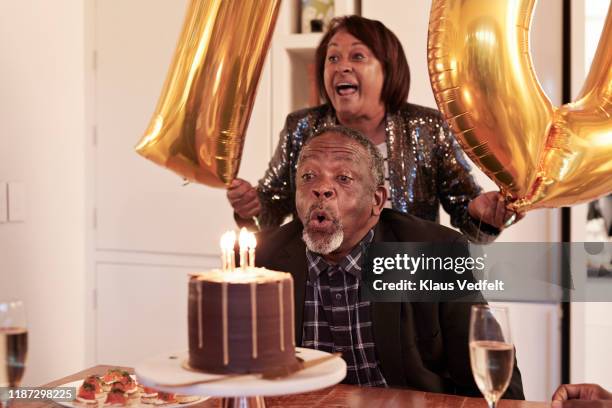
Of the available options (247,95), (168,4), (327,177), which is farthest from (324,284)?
(168,4)

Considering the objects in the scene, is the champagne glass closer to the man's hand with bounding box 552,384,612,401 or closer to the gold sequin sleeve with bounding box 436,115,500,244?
the man's hand with bounding box 552,384,612,401

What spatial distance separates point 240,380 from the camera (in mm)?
793

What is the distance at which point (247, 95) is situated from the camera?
1146 mm

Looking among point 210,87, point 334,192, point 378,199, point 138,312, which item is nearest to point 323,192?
point 334,192

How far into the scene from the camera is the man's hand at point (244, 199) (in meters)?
1.67

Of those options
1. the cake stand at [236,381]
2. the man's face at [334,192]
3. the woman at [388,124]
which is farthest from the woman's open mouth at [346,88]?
the cake stand at [236,381]

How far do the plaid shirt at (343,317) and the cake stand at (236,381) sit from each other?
0.53 meters

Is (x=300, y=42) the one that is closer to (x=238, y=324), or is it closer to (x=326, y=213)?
(x=326, y=213)

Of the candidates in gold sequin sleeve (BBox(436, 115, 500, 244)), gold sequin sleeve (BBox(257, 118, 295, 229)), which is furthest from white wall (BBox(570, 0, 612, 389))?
gold sequin sleeve (BBox(257, 118, 295, 229))

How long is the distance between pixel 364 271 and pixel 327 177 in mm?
192

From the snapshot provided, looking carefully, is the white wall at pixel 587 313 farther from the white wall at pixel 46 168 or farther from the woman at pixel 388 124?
the white wall at pixel 46 168

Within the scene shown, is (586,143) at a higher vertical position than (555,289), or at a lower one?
higher

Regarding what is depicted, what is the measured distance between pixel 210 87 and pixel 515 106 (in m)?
0.43

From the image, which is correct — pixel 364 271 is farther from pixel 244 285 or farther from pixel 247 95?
pixel 244 285
